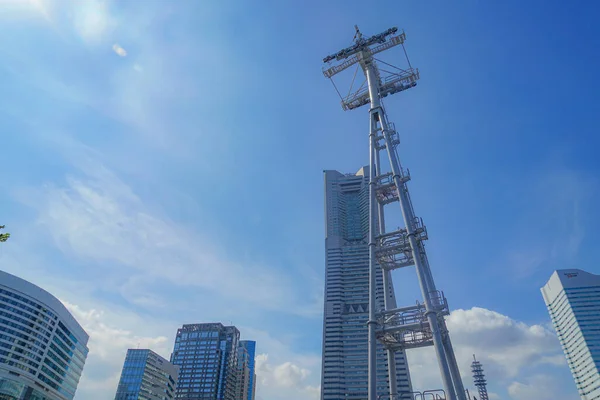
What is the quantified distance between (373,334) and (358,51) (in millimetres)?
21913

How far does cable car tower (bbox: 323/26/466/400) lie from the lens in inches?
793

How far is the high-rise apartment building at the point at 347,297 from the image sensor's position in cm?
12661

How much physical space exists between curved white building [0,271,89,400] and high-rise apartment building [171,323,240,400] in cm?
7185

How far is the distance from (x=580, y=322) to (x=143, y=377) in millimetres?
163142

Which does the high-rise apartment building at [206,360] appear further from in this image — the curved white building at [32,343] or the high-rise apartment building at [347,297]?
the curved white building at [32,343]

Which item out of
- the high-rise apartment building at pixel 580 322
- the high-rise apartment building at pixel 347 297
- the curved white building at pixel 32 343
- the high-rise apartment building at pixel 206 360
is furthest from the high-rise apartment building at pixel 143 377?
the high-rise apartment building at pixel 580 322

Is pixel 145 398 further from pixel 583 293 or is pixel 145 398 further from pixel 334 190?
pixel 583 293

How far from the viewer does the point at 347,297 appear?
139m

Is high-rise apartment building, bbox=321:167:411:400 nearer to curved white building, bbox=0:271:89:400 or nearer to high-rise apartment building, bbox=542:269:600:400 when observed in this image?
curved white building, bbox=0:271:89:400

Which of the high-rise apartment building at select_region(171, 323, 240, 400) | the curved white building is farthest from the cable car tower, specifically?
the high-rise apartment building at select_region(171, 323, 240, 400)

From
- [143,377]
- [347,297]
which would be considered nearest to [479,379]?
[347,297]

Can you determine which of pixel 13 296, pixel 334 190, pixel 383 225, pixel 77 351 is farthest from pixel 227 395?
pixel 383 225

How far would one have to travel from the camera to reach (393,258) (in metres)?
25.1

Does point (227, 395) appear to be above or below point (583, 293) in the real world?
below
